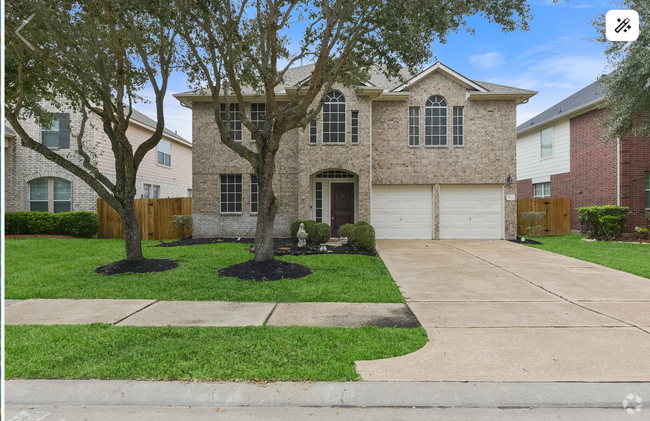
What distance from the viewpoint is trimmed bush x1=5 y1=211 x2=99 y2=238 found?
655 inches

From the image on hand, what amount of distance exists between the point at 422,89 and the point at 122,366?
1528 centimetres

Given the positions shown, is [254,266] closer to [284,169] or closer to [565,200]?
[284,169]

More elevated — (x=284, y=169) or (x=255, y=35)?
(x=255, y=35)

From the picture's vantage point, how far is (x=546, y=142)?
21.8m

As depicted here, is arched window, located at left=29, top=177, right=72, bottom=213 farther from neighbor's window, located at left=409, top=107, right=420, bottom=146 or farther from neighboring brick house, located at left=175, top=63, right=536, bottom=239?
neighbor's window, located at left=409, top=107, right=420, bottom=146

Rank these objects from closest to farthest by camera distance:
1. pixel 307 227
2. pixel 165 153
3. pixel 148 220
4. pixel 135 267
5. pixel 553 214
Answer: pixel 135 267, pixel 307 227, pixel 148 220, pixel 553 214, pixel 165 153

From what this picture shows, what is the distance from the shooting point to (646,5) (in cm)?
1312

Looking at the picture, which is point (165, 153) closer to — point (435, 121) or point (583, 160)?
point (435, 121)

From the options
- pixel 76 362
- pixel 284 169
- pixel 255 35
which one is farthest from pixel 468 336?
pixel 284 169

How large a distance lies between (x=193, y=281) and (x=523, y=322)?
6.11m

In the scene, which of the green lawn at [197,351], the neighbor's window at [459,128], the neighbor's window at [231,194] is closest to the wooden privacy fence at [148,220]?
the neighbor's window at [231,194]

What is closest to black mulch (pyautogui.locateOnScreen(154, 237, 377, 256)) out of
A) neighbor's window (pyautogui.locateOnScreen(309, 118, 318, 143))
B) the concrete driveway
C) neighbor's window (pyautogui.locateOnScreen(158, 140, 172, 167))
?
the concrete driveway

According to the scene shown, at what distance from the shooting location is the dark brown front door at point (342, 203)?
1648 cm

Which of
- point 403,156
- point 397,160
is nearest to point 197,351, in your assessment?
point 397,160
